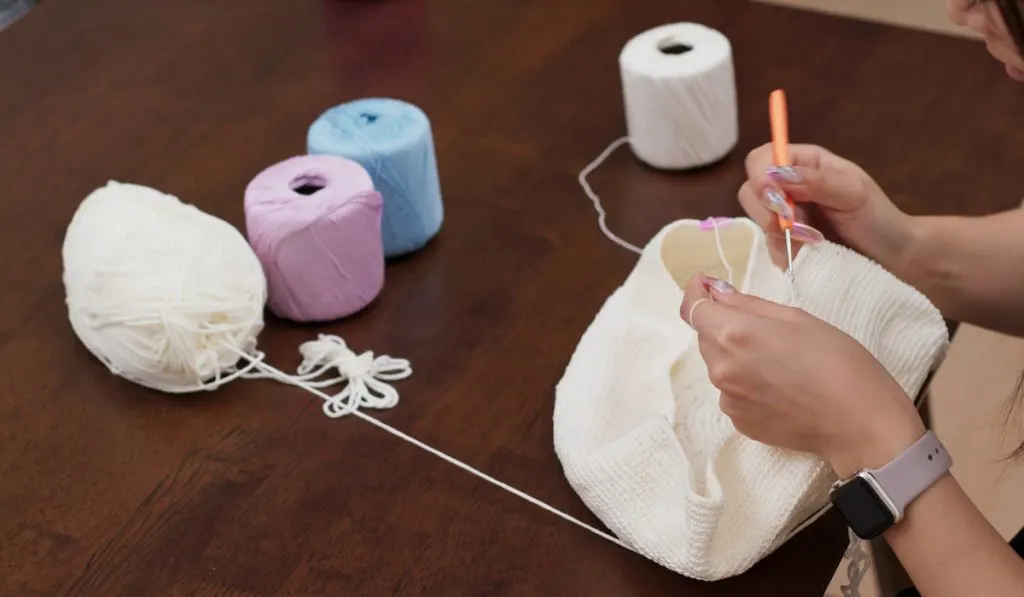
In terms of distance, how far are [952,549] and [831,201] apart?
0.32 meters

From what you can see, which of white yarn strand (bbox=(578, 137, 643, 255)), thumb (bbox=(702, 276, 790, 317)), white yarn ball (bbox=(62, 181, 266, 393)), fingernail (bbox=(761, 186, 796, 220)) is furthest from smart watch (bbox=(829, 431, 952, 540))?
white yarn ball (bbox=(62, 181, 266, 393))

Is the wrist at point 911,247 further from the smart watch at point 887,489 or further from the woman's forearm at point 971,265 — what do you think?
the smart watch at point 887,489

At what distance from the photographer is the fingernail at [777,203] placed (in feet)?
2.70

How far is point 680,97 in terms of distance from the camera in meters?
1.03

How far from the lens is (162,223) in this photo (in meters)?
0.86

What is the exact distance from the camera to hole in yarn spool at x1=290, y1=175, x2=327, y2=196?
91cm

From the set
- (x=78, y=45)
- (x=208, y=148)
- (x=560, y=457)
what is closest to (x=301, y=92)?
(x=208, y=148)

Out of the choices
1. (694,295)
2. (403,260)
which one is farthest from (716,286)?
(403,260)

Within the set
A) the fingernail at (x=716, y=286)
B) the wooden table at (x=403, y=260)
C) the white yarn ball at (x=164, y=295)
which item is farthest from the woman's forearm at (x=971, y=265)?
the white yarn ball at (x=164, y=295)

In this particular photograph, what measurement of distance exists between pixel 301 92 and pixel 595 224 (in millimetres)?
394

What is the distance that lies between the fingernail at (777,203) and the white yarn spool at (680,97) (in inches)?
8.0

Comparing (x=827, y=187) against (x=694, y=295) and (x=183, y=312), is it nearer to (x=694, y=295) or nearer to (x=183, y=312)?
(x=694, y=295)

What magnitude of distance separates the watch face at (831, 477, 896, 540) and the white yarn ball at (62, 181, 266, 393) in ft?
1.54

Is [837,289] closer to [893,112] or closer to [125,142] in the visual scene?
[893,112]
